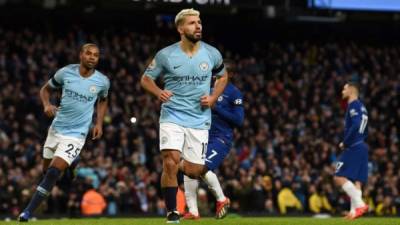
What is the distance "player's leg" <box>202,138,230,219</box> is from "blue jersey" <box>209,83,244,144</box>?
158 mm

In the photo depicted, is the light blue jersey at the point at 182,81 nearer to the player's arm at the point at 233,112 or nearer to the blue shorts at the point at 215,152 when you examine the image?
the blue shorts at the point at 215,152

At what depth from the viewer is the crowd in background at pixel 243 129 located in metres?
23.4

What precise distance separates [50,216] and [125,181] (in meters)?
2.94

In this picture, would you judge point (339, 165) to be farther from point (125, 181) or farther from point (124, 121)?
point (124, 121)

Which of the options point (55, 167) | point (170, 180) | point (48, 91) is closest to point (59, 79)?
point (48, 91)

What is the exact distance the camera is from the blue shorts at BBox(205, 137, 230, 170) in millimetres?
14406

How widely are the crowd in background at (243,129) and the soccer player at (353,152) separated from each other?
609 centimetres

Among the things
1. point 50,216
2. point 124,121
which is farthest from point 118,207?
point 124,121

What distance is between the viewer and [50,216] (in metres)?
21.2

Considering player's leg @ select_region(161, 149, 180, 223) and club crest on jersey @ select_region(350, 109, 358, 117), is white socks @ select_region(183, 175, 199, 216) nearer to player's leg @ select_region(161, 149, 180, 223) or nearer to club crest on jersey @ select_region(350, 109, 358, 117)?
player's leg @ select_region(161, 149, 180, 223)

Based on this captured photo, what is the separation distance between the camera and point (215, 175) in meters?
14.4

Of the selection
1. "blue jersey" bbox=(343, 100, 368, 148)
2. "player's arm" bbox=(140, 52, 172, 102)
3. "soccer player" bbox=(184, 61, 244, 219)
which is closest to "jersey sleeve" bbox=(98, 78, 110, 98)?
"soccer player" bbox=(184, 61, 244, 219)

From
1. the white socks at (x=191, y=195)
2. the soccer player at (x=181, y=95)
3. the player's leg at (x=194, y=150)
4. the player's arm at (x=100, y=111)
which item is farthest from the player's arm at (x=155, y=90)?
the white socks at (x=191, y=195)

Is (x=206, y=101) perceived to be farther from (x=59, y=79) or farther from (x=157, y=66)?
(x=59, y=79)
